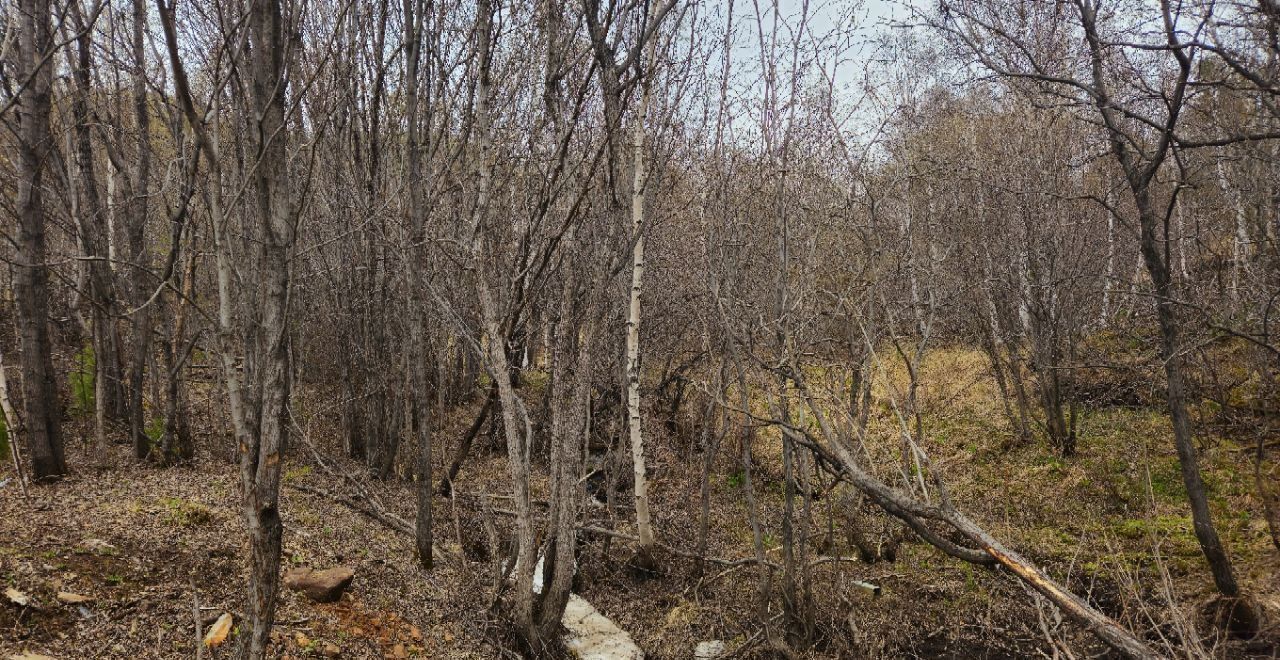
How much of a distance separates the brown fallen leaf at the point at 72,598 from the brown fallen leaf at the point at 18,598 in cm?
15

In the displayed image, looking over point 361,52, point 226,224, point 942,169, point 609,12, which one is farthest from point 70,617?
point 942,169

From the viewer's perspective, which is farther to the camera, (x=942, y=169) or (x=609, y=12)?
(x=942, y=169)

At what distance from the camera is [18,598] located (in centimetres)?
364

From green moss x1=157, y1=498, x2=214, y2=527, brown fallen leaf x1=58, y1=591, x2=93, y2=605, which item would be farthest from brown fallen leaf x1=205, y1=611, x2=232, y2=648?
green moss x1=157, y1=498, x2=214, y2=527

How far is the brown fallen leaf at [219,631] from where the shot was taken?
3.81 m

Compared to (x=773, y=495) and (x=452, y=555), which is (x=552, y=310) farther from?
(x=773, y=495)

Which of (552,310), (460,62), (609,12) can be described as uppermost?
(460,62)

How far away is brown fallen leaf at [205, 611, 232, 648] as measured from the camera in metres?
3.81

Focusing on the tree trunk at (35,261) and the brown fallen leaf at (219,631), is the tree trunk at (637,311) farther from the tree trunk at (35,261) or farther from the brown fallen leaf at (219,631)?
the tree trunk at (35,261)

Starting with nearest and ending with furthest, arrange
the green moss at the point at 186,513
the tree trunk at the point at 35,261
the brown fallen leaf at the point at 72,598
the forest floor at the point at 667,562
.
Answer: the brown fallen leaf at the point at 72,598
the forest floor at the point at 667,562
the green moss at the point at 186,513
the tree trunk at the point at 35,261

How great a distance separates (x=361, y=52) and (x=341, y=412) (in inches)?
174

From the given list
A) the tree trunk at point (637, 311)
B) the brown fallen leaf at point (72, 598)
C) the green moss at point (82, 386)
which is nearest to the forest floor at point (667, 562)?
the brown fallen leaf at point (72, 598)

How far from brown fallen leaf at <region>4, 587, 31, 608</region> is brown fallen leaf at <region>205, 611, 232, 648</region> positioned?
33.6 inches

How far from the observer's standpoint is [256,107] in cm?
271
